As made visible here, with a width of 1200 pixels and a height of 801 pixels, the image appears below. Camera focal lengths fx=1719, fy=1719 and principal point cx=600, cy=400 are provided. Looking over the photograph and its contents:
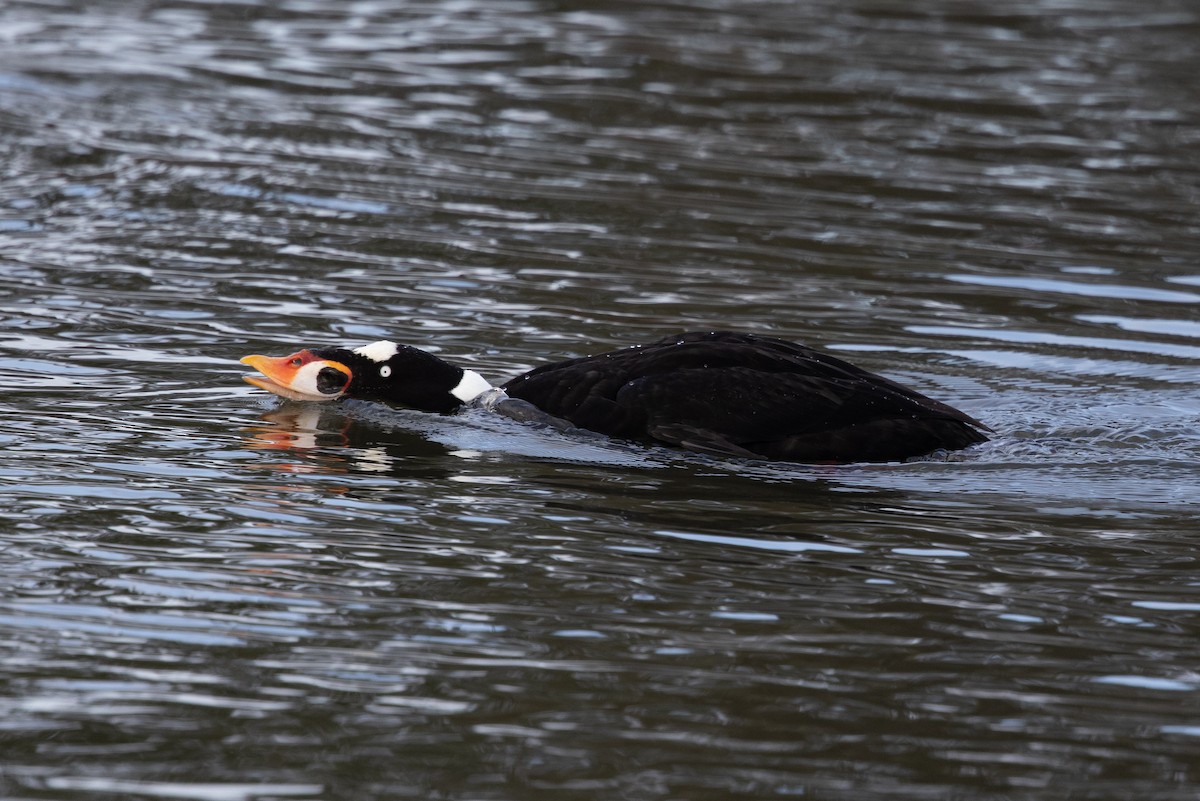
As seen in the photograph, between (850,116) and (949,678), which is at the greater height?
(850,116)

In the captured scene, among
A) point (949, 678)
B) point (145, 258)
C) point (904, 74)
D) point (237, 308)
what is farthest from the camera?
point (904, 74)

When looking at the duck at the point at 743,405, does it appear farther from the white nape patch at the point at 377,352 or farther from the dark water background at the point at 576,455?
the white nape patch at the point at 377,352

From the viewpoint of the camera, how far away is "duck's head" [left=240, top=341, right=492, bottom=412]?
26.7ft

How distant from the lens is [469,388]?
818cm

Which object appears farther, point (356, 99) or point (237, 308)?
point (356, 99)

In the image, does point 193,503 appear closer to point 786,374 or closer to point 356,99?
point 786,374

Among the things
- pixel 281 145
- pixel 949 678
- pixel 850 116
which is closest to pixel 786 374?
pixel 949 678

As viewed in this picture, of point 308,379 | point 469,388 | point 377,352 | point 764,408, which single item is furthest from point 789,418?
point 308,379

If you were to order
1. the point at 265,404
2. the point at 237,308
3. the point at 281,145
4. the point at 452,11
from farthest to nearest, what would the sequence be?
the point at 452,11
the point at 281,145
the point at 237,308
the point at 265,404

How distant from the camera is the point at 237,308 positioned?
992 centimetres

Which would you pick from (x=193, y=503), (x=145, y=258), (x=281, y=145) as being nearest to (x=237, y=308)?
(x=145, y=258)

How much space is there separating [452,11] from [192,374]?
1254 centimetres

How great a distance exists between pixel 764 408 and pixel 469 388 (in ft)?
4.92

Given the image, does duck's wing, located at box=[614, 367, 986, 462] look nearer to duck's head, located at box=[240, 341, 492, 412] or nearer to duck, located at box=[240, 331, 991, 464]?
duck, located at box=[240, 331, 991, 464]
